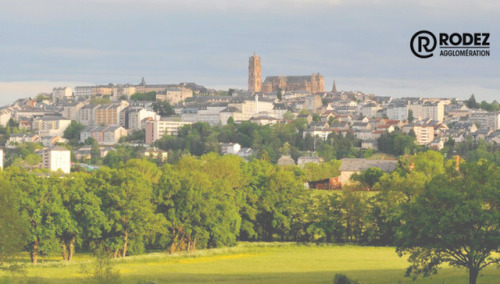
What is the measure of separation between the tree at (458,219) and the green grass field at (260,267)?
295 cm

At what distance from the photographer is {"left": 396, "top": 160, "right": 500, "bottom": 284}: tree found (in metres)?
35.6

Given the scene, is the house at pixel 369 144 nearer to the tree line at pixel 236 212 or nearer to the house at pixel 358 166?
the house at pixel 358 166

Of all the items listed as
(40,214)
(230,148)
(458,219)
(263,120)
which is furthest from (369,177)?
(263,120)

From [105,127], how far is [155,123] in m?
13.0

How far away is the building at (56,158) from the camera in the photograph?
6063 inches

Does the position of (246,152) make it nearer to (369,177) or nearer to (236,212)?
(369,177)

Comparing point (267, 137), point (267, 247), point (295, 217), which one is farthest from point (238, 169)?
point (267, 137)

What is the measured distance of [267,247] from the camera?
2296 inches

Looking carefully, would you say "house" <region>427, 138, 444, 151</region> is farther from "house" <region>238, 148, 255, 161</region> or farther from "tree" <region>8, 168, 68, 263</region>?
"tree" <region>8, 168, 68, 263</region>

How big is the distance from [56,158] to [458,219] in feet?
415

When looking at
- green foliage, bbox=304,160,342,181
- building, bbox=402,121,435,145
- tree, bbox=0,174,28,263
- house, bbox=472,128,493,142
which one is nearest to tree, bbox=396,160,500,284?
tree, bbox=0,174,28,263

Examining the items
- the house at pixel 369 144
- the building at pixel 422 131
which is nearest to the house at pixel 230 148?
the house at pixel 369 144

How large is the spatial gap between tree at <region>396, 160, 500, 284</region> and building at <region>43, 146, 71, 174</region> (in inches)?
4721

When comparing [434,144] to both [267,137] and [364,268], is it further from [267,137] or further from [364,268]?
[364,268]
